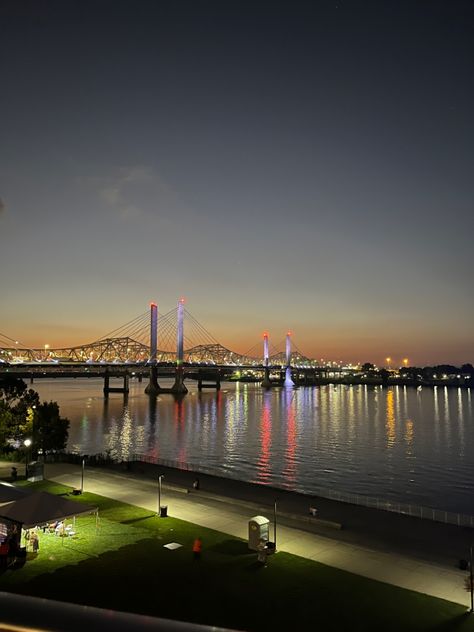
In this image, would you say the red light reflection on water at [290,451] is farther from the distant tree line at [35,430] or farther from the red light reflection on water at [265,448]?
the distant tree line at [35,430]

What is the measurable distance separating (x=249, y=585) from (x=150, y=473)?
1985 centimetres

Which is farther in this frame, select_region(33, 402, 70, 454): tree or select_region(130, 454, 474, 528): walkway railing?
select_region(33, 402, 70, 454): tree

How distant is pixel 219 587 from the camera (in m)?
13.7

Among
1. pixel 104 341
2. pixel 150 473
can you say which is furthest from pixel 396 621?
pixel 104 341

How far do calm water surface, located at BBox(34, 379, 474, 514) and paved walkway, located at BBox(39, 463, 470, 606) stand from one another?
12.1 meters

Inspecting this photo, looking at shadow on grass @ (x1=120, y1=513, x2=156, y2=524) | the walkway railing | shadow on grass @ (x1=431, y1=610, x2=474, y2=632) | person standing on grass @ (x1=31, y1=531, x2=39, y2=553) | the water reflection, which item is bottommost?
the water reflection

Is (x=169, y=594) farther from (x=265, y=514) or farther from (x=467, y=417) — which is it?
(x=467, y=417)

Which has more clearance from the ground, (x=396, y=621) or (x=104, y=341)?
(x=104, y=341)

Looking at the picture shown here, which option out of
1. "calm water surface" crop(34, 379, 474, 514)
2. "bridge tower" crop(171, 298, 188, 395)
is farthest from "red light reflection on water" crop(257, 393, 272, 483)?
"bridge tower" crop(171, 298, 188, 395)

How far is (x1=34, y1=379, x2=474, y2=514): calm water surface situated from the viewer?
1475 inches

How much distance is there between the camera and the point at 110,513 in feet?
67.1

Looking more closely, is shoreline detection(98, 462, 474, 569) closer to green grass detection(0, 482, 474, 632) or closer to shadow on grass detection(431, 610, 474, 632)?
shadow on grass detection(431, 610, 474, 632)

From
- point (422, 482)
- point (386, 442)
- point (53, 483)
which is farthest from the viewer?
point (386, 442)

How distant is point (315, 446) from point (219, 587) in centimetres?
4216
